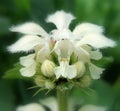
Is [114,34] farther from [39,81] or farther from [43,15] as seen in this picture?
[39,81]

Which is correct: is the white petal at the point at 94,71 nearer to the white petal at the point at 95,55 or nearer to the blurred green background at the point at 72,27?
the white petal at the point at 95,55

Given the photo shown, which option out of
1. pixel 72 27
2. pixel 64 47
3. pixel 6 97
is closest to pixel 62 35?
pixel 64 47

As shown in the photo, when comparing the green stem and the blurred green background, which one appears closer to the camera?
the green stem

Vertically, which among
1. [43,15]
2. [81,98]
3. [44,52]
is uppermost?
[43,15]

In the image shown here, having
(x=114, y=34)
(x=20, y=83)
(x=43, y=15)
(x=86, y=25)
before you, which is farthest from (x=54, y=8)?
(x=86, y=25)

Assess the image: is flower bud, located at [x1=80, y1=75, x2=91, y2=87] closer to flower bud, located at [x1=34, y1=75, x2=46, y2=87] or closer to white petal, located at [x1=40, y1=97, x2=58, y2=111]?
flower bud, located at [x1=34, y1=75, x2=46, y2=87]

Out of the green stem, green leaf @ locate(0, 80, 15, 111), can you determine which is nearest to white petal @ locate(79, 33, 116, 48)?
the green stem
